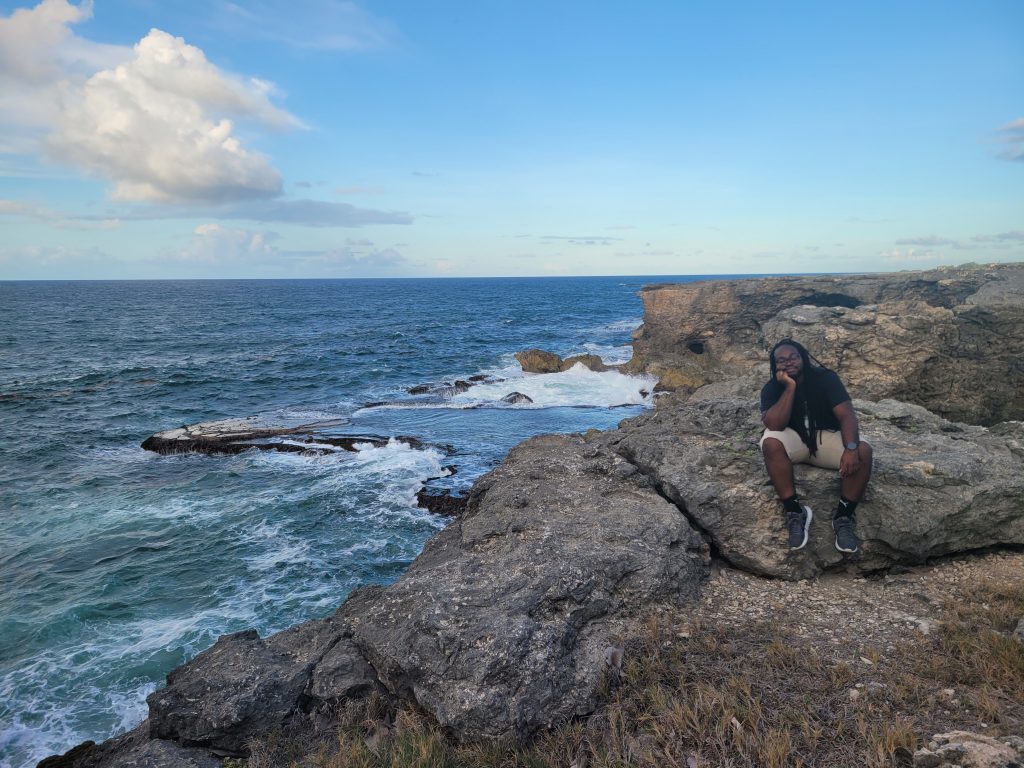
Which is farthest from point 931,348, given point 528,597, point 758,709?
Answer: point 528,597

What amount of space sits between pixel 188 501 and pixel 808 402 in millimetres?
15688

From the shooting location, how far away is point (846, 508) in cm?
641

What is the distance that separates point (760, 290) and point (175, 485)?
93.1ft

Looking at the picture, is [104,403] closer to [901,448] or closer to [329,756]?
[329,756]

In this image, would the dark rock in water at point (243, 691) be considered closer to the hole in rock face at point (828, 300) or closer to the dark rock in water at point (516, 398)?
the dark rock in water at point (516, 398)

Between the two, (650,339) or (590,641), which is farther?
(650,339)

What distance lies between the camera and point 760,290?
31.3 metres

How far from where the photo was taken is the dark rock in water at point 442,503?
14734 mm

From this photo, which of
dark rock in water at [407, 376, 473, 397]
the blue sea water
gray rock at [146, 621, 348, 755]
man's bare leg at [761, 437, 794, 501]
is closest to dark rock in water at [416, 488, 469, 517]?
the blue sea water

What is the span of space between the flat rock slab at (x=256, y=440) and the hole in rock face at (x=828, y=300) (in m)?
22.1

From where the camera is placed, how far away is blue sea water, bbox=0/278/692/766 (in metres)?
9.33

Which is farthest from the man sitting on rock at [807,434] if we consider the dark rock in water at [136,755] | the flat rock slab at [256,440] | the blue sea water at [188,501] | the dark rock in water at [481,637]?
the flat rock slab at [256,440]

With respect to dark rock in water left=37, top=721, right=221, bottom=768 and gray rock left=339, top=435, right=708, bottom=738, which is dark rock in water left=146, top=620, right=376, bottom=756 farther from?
gray rock left=339, top=435, right=708, bottom=738

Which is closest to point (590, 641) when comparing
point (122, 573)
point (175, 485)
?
point (122, 573)
